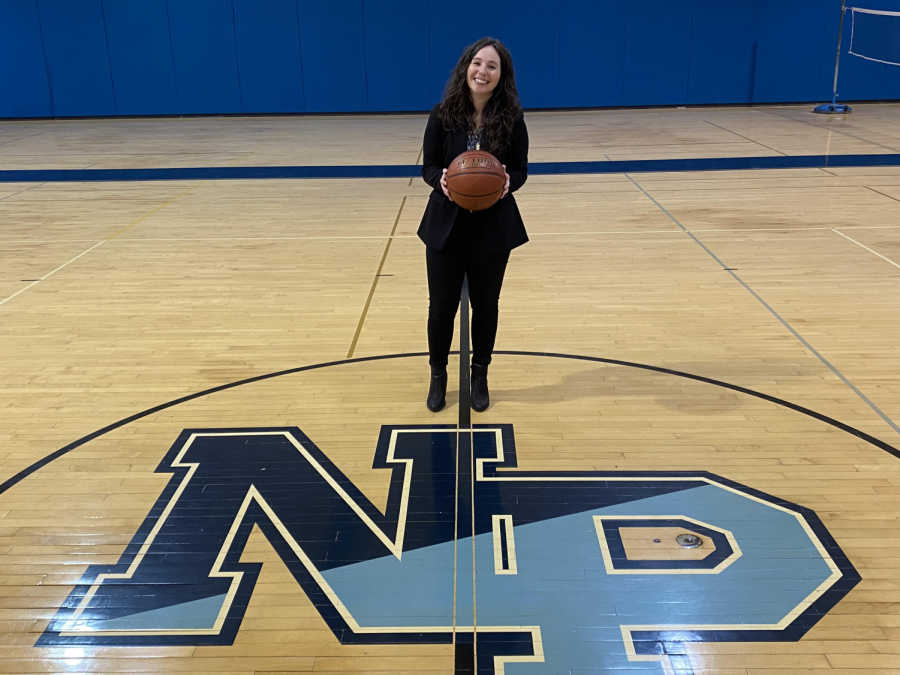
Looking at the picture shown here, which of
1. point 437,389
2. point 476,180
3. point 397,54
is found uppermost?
point 397,54

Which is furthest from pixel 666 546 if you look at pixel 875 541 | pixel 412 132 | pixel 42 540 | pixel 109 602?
pixel 412 132

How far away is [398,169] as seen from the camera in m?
9.19

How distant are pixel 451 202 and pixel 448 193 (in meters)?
0.10

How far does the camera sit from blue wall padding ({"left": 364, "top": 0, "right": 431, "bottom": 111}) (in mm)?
13789

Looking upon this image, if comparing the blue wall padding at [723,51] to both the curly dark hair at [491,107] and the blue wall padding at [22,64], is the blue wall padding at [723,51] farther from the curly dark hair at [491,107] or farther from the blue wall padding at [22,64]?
the curly dark hair at [491,107]

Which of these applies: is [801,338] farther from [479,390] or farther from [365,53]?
[365,53]

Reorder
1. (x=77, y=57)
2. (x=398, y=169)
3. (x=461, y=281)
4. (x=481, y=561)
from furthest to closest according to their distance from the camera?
(x=77, y=57) < (x=398, y=169) < (x=461, y=281) < (x=481, y=561)

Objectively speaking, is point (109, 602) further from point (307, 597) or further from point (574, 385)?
point (574, 385)

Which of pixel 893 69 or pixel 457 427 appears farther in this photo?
pixel 893 69

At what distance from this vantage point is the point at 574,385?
370 centimetres

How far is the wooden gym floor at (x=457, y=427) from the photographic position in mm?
2184

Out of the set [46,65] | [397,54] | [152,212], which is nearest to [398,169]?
[152,212]

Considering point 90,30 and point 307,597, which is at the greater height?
point 90,30

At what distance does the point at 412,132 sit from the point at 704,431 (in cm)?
982
